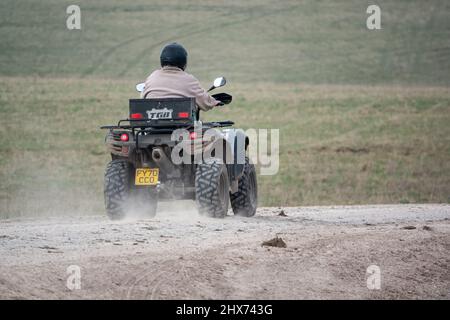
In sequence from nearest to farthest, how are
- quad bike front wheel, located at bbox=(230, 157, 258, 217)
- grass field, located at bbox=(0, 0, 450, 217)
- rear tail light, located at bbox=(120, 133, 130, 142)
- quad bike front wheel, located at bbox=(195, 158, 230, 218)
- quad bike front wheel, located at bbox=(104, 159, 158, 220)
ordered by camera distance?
1. quad bike front wheel, located at bbox=(195, 158, 230, 218)
2. rear tail light, located at bbox=(120, 133, 130, 142)
3. quad bike front wheel, located at bbox=(104, 159, 158, 220)
4. quad bike front wheel, located at bbox=(230, 157, 258, 217)
5. grass field, located at bbox=(0, 0, 450, 217)

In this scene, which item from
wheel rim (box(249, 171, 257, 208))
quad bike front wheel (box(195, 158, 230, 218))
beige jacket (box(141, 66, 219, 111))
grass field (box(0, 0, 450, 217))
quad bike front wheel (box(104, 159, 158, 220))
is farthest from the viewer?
grass field (box(0, 0, 450, 217))

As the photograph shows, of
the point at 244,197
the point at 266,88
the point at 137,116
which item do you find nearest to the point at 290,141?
the point at 266,88

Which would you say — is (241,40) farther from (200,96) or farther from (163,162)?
(163,162)

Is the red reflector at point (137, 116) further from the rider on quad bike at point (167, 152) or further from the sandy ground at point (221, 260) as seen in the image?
the sandy ground at point (221, 260)

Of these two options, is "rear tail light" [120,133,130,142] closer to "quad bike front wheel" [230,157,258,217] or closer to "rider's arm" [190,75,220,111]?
"rider's arm" [190,75,220,111]

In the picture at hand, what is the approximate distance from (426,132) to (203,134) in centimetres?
2495

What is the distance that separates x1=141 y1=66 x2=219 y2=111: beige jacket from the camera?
41.0 ft

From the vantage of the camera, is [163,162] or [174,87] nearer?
[163,162]

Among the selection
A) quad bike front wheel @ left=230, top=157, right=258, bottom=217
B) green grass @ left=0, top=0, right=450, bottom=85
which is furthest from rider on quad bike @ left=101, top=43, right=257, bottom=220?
green grass @ left=0, top=0, right=450, bottom=85

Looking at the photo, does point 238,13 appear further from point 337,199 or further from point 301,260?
point 301,260

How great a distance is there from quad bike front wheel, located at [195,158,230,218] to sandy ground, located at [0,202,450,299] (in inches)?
6.0

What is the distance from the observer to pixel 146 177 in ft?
39.4

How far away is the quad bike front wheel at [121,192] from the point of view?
12125 mm

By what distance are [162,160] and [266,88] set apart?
131 feet
